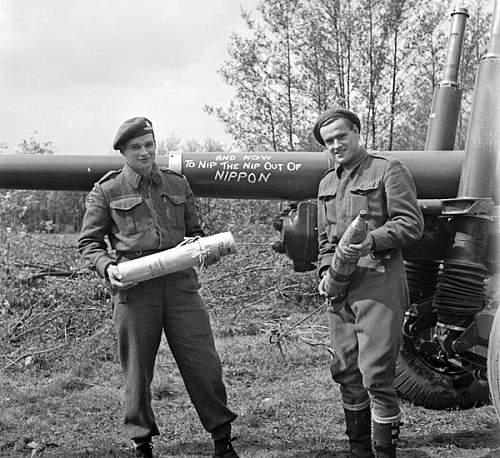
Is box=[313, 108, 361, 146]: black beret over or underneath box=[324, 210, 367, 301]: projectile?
over

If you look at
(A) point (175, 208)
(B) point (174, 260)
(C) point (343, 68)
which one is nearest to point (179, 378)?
(A) point (175, 208)

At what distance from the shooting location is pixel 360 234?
10.9ft

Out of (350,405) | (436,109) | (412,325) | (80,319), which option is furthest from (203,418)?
(80,319)

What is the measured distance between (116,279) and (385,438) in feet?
4.92

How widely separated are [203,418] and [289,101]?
12.1 m

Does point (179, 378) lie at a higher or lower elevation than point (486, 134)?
lower

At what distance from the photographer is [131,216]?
365 cm

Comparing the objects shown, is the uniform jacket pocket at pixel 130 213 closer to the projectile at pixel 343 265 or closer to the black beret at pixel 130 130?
the black beret at pixel 130 130

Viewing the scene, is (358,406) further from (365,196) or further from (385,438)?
(365,196)

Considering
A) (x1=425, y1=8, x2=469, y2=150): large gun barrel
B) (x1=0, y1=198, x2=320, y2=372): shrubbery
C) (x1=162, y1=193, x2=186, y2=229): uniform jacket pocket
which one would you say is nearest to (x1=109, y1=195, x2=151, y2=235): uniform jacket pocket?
(x1=162, y1=193, x2=186, y2=229): uniform jacket pocket

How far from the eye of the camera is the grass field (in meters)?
4.17

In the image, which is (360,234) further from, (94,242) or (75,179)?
(75,179)

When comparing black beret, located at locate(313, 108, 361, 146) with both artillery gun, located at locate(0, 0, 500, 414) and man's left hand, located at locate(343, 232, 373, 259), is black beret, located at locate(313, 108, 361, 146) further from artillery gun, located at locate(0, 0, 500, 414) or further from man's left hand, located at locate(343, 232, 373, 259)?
artillery gun, located at locate(0, 0, 500, 414)

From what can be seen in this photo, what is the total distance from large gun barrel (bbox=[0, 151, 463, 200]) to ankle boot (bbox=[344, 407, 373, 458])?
1571 mm
